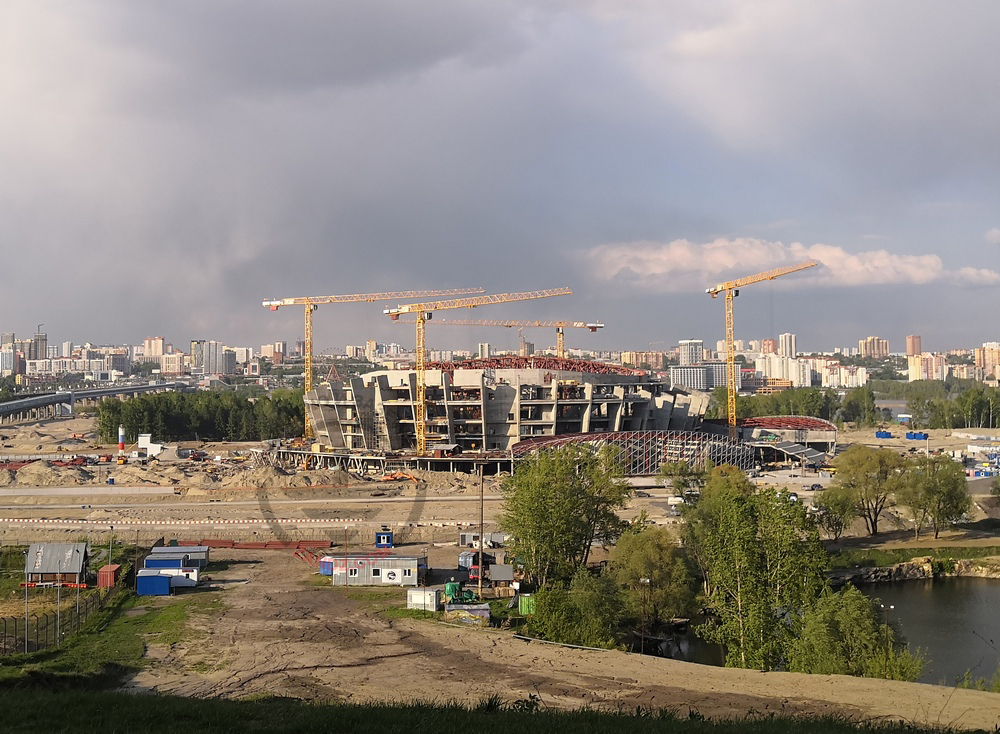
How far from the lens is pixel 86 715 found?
1742 cm

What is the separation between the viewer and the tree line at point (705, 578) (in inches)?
1122

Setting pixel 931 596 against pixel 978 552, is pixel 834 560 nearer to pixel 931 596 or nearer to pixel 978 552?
pixel 931 596

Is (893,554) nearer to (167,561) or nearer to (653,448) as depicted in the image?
(653,448)

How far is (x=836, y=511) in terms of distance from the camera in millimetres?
51500

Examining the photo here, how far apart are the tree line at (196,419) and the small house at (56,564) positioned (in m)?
78.2

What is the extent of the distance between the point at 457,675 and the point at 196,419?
101 meters

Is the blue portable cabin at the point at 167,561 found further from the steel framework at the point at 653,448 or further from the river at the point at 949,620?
the steel framework at the point at 653,448

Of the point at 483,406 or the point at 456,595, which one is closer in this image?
the point at 456,595

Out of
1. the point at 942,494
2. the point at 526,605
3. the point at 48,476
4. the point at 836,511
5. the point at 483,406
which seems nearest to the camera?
the point at 526,605

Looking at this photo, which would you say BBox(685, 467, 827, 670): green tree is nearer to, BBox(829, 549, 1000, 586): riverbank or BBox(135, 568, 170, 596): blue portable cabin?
BBox(829, 549, 1000, 586): riverbank

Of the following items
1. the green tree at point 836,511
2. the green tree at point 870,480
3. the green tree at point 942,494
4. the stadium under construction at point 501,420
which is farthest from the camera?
the stadium under construction at point 501,420

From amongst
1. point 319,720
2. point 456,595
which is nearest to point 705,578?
point 456,595

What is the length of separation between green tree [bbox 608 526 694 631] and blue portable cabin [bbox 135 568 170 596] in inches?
756

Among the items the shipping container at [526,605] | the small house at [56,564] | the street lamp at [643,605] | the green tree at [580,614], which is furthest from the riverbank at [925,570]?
the small house at [56,564]
